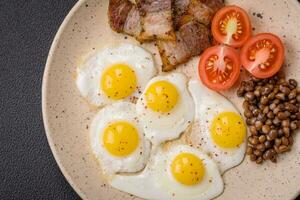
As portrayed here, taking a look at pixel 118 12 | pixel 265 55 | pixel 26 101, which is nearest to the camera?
pixel 265 55

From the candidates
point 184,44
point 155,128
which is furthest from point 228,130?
point 184,44

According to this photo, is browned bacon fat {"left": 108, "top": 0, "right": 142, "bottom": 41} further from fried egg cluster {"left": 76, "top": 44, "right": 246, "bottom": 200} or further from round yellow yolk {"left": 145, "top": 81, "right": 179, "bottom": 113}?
round yellow yolk {"left": 145, "top": 81, "right": 179, "bottom": 113}

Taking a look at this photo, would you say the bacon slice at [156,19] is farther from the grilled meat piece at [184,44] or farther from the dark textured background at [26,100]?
the dark textured background at [26,100]

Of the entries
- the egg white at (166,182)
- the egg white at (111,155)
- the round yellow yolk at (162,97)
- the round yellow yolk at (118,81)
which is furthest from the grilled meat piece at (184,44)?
the egg white at (166,182)

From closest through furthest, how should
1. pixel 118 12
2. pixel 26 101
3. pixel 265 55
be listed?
pixel 265 55 → pixel 118 12 → pixel 26 101

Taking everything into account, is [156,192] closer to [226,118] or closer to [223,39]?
[226,118]

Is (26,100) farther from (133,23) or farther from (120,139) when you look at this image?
(133,23)
